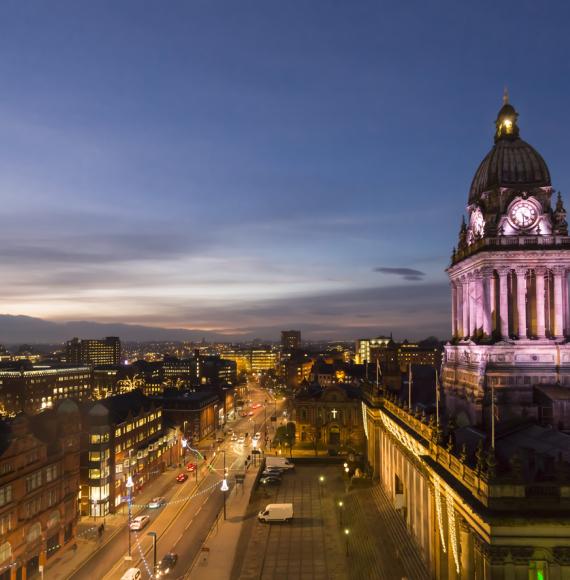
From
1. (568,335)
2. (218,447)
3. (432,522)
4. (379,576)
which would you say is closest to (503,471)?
(432,522)

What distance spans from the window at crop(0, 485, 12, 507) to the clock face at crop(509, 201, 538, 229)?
60182 millimetres

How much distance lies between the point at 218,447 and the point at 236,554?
73.8m

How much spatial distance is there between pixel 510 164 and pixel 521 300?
15.1m

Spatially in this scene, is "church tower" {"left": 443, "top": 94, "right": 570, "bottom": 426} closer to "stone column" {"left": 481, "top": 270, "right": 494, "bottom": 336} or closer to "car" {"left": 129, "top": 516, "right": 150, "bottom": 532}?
"stone column" {"left": 481, "top": 270, "right": 494, "bottom": 336}

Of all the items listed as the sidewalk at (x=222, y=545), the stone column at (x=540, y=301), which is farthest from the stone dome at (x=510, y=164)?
the sidewalk at (x=222, y=545)

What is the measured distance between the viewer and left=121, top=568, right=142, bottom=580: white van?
56316mm

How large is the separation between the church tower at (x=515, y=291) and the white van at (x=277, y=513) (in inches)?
1035

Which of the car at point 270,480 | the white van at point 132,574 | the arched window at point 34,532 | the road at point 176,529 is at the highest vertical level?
the arched window at point 34,532

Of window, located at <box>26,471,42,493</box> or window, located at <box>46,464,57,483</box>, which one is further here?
window, located at <box>46,464,57,483</box>

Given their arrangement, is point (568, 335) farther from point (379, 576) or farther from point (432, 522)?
point (379, 576)

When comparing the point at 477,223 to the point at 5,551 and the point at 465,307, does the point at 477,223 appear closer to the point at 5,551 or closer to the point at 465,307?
the point at 465,307

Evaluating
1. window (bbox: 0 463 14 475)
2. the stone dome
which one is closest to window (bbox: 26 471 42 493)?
window (bbox: 0 463 14 475)

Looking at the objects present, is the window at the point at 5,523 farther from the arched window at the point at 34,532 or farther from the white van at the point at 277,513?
the white van at the point at 277,513

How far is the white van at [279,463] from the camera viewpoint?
106625 mm
